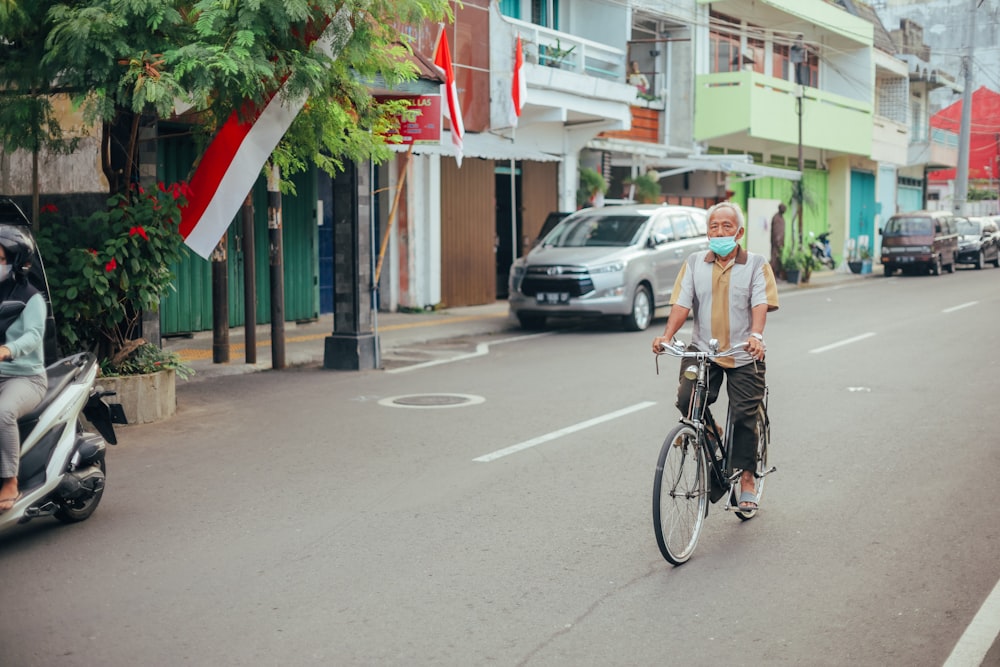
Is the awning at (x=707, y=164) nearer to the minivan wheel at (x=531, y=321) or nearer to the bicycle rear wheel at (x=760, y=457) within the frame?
the minivan wheel at (x=531, y=321)

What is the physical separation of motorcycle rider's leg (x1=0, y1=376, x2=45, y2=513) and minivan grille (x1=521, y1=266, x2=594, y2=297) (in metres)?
11.9

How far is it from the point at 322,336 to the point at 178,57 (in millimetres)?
8542

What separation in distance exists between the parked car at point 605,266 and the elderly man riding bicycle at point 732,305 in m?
10.9

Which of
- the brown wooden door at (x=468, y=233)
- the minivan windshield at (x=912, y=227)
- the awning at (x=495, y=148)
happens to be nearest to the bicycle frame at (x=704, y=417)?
the awning at (x=495, y=148)

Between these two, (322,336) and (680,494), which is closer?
(680,494)

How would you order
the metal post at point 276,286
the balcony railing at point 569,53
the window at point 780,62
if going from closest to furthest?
the metal post at point 276,286 → the balcony railing at point 569,53 → the window at point 780,62

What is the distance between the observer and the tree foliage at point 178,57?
8.53 m

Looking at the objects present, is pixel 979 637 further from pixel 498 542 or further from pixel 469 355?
pixel 469 355

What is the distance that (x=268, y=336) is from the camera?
16.8 meters

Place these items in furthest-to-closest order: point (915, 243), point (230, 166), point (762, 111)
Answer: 1. point (915, 243)
2. point (762, 111)
3. point (230, 166)

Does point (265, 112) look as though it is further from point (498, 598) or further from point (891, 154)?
point (891, 154)

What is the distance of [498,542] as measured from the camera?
6.26 m

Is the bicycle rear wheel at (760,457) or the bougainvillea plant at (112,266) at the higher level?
the bougainvillea plant at (112,266)

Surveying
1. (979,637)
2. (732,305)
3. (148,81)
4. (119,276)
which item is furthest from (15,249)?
(979,637)
